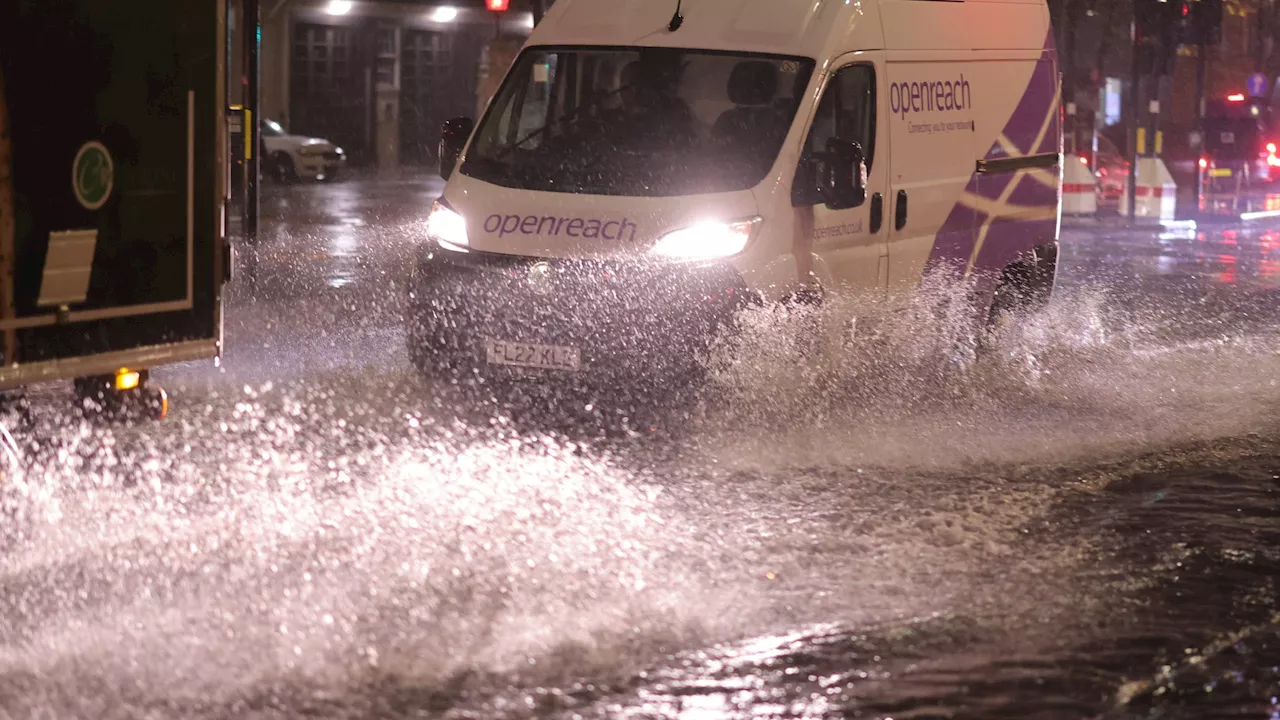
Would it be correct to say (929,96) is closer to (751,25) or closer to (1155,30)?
(751,25)

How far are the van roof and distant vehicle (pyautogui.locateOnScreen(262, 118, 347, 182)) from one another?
2113cm

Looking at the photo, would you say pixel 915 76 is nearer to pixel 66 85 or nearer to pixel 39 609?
pixel 66 85

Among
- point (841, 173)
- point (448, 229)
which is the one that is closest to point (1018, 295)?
point (841, 173)

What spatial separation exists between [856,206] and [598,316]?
60.5 inches

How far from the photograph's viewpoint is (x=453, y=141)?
32.2 feet

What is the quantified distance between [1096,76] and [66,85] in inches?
1394

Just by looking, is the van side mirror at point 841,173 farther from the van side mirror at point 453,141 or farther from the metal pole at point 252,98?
the metal pole at point 252,98

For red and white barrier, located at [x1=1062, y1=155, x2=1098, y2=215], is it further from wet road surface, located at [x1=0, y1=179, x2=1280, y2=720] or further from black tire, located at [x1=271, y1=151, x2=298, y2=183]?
wet road surface, located at [x1=0, y1=179, x2=1280, y2=720]

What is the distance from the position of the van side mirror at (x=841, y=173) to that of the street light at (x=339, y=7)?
28.5m

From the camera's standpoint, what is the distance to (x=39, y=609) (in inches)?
207

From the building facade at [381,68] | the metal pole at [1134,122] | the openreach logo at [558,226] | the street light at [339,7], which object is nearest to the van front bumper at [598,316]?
the openreach logo at [558,226]

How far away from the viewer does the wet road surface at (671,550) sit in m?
4.79

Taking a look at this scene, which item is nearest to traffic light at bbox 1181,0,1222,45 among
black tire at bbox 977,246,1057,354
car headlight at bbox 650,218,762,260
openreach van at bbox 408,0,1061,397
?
black tire at bbox 977,246,1057,354

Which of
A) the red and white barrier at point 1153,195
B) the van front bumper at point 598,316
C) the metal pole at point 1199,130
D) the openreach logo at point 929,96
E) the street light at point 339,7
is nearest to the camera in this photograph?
the van front bumper at point 598,316
